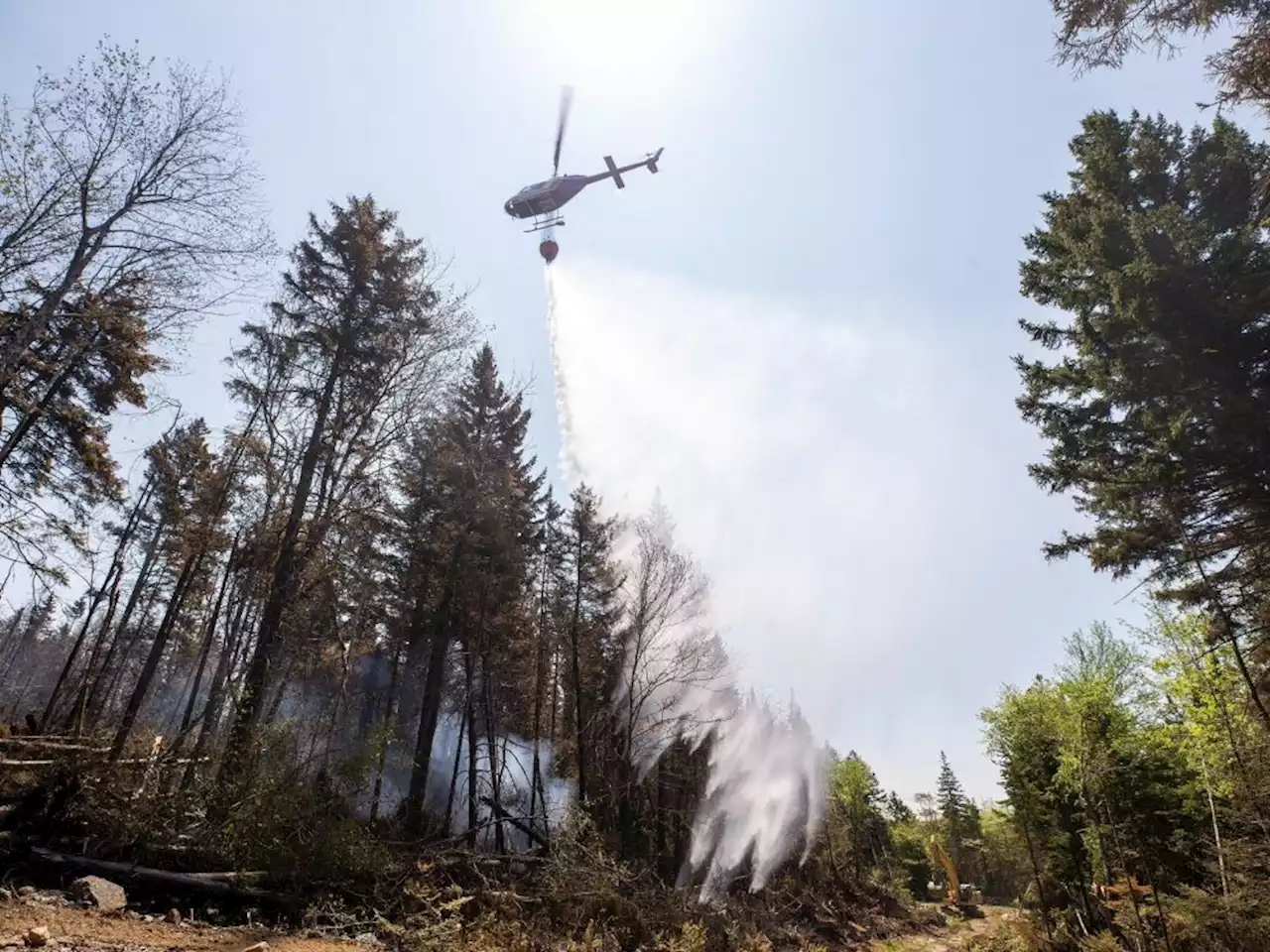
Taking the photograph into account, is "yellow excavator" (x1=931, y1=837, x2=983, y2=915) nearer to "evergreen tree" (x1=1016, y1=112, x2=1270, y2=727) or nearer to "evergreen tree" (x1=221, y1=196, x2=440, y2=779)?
"evergreen tree" (x1=1016, y1=112, x2=1270, y2=727)

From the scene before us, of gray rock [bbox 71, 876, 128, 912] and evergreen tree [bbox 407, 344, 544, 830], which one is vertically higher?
evergreen tree [bbox 407, 344, 544, 830]

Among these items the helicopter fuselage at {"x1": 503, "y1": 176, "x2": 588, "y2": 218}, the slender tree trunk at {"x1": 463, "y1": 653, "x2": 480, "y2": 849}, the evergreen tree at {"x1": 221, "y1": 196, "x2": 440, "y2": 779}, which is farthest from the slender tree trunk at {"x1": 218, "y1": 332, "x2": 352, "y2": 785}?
the slender tree trunk at {"x1": 463, "y1": 653, "x2": 480, "y2": 849}

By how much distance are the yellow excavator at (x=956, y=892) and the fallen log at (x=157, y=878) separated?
4310 cm

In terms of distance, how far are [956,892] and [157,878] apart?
47252 mm

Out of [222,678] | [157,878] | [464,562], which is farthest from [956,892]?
[157,878]

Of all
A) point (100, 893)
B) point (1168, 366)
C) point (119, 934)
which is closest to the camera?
point (119, 934)

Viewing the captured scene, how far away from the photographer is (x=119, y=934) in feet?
19.9

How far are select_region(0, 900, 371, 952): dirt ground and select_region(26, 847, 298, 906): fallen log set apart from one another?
3.55 ft

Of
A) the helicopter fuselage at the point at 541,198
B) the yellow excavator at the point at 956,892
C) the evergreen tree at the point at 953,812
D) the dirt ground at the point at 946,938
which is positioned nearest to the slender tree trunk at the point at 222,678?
the helicopter fuselage at the point at 541,198

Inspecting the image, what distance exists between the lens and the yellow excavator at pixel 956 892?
126 ft

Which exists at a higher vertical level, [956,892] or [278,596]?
[278,596]

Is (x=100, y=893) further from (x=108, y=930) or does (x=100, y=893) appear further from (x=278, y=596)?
(x=278, y=596)

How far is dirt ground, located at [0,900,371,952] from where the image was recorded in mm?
5508

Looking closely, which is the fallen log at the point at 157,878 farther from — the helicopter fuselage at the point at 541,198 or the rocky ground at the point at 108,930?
the helicopter fuselage at the point at 541,198
